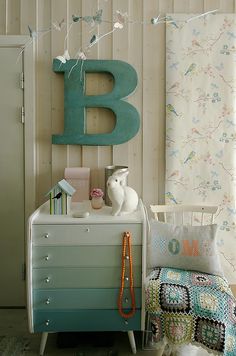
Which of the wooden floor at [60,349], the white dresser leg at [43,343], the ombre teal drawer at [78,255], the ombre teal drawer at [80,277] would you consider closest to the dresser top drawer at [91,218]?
the ombre teal drawer at [78,255]

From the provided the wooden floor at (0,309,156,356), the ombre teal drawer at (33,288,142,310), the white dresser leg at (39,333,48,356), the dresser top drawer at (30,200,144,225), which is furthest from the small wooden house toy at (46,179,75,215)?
the wooden floor at (0,309,156,356)

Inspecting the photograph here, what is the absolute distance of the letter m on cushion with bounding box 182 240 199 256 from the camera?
205cm

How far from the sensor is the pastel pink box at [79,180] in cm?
244

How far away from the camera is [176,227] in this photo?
2.13m

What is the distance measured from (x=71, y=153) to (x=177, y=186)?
2.50ft

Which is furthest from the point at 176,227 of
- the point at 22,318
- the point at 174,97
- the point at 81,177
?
the point at 22,318

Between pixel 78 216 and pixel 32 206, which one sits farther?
pixel 32 206

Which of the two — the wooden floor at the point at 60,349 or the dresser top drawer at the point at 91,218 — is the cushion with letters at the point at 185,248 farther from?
the wooden floor at the point at 60,349

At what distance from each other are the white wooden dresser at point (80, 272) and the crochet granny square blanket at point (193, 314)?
19 centimetres

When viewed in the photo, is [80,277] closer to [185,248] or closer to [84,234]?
[84,234]

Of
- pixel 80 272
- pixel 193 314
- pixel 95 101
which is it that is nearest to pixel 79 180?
pixel 95 101

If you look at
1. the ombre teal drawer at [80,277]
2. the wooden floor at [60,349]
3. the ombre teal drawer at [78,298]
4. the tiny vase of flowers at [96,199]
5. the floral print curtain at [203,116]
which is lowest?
the wooden floor at [60,349]

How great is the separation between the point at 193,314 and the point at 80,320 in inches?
24.9

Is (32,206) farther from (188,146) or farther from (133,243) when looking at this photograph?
(188,146)
